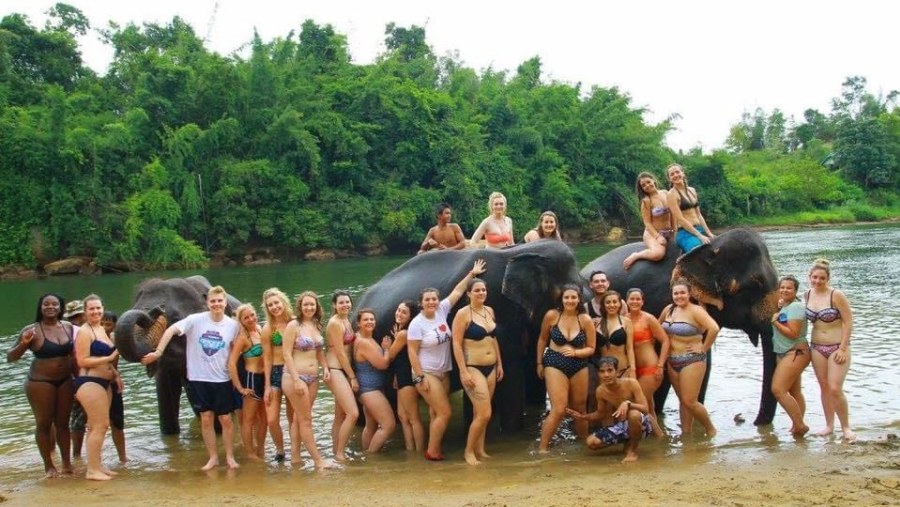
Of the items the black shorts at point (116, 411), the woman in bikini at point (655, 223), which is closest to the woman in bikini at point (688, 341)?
the woman in bikini at point (655, 223)

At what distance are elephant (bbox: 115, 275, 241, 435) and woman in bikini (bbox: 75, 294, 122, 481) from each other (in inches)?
32.3

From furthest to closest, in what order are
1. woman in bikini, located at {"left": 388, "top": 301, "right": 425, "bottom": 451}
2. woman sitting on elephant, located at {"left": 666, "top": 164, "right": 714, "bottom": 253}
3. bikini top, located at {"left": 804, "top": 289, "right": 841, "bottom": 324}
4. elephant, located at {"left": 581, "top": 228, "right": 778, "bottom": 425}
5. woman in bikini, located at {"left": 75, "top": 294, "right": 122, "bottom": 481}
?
woman sitting on elephant, located at {"left": 666, "top": 164, "right": 714, "bottom": 253} < elephant, located at {"left": 581, "top": 228, "right": 778, "bottom": 425} < woman in bikini, located at {"left": 388, "top": 301, "right": 425, "bottom": 451} < bikini top, located at {"left": 804, "top": 289, "right": 841, "bottom": 324} < woman in bikini, located at {"left": 75, "top": 294, "right": 122, "bottom": 481}

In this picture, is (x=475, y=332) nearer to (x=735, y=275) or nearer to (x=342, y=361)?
(x=342, y=361)

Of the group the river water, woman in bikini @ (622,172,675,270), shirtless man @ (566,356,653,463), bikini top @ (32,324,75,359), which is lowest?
the river water

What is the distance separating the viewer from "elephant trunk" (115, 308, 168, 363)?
307 inches

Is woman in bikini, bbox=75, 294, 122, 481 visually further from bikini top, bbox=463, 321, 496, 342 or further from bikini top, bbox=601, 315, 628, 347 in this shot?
bikini top, bbox=601, 315, 628, 347

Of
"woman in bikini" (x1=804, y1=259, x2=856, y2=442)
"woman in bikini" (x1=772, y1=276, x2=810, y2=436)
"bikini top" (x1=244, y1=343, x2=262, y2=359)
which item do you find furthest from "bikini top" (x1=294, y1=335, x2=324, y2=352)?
"woman in bikini" (x1=804, y1=259, x2=856, y2=442)

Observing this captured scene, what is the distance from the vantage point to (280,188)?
42000 mm

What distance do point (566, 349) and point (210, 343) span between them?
9.69ft

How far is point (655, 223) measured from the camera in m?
8.91

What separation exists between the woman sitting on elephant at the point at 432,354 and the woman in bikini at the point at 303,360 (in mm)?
798

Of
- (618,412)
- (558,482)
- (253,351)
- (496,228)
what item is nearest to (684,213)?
(496,228)

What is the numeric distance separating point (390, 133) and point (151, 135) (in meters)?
12.6

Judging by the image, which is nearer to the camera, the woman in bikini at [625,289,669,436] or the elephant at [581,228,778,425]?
the woman in bikini at [625,289,669,436]
